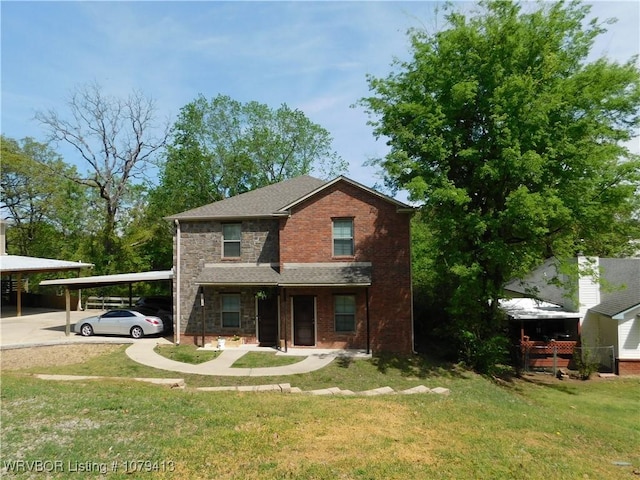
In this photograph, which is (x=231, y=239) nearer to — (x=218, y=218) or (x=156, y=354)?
(x=218, y=218)

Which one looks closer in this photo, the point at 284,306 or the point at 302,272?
the point at 302,272

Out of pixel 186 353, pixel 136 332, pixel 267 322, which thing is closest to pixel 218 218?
pixel 267 322

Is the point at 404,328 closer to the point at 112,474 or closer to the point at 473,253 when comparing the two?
the point at 473,253

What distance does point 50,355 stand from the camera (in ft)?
54.1

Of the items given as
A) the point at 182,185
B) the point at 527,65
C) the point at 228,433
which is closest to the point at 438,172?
the point at 527,65

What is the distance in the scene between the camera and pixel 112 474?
5984 millimetres

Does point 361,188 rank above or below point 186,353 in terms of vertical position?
above

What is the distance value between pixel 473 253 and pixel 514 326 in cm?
800

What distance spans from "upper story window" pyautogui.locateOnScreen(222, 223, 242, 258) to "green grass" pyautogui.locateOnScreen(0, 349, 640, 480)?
789 centimetres

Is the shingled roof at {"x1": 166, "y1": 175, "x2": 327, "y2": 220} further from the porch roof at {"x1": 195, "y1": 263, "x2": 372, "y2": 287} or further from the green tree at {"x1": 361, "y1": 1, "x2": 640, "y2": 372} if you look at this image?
the green tree at {"x1": 361, "y1": 1, "x2": 640, "y2": 372}

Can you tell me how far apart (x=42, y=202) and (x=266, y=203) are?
34078mm

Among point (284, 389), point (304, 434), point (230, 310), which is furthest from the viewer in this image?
point (230, 310)

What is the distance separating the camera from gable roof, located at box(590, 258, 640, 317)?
17875mm

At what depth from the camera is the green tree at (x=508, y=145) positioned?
14320mm
